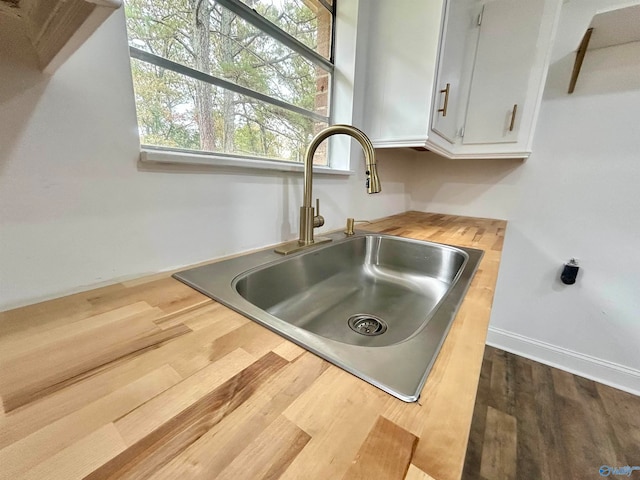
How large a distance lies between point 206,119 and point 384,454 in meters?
0.87

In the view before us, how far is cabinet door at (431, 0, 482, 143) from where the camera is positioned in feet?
3.66

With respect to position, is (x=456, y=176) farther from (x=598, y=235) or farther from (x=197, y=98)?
(x=197, y=98)

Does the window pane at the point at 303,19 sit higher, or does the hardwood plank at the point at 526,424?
the window pane at the point at 303,19

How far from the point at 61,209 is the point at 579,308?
243 centimetres

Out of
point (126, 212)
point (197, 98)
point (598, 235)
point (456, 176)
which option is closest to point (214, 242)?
point (126, 212)

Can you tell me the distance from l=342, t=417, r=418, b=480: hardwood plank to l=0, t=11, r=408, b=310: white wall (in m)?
0.59

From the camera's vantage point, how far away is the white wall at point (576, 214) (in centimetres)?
138

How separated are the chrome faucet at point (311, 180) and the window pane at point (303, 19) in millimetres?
499

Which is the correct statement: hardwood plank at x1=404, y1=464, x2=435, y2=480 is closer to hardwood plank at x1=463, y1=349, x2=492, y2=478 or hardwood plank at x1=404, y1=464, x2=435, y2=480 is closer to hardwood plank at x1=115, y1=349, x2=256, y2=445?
hardwood plank at x1=115, y1=349, x2=256, y2=445

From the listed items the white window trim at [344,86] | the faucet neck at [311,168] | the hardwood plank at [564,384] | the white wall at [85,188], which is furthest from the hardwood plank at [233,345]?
the hardwood plank at [564,384]

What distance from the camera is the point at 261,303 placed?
0.67 metres

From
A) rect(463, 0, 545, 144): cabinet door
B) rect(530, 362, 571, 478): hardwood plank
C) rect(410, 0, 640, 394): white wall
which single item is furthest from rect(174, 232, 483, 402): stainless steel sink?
rect(410, 0, 640, 394): white wall

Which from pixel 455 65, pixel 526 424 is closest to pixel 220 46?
pixel 455 65

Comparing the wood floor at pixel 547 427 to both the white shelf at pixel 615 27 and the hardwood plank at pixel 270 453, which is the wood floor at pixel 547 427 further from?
the white shelf at pixel 615 27
